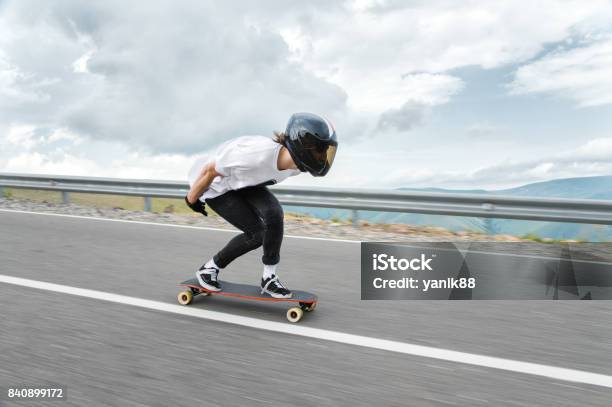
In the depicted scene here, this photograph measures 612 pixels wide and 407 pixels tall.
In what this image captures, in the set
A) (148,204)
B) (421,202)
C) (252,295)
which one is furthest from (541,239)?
(148,204)

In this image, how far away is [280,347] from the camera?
392cm

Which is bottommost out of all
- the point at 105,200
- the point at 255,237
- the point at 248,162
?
the point at 255,237

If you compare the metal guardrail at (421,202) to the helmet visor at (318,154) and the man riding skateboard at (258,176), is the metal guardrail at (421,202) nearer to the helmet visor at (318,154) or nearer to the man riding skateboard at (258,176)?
the man riding skateboard at (258,176)

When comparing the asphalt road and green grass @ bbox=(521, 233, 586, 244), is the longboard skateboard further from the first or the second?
green grass @ bbox=(521, 233, 586, 244)

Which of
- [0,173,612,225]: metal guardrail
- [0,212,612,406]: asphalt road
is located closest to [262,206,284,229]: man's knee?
[0,212,612,406]: asphalt road

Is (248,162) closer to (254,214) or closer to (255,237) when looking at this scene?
(254,214)

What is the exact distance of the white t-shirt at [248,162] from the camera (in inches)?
162

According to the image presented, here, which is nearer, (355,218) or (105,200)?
(355,218)

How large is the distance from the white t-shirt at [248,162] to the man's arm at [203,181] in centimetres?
7

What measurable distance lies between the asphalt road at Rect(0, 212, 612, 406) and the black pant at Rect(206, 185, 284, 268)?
578 mm

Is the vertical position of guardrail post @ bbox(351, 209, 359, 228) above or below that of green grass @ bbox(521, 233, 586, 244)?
above

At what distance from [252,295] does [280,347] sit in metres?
0.91

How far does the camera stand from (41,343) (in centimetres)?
393

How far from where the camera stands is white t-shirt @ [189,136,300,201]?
4121 millimetres
